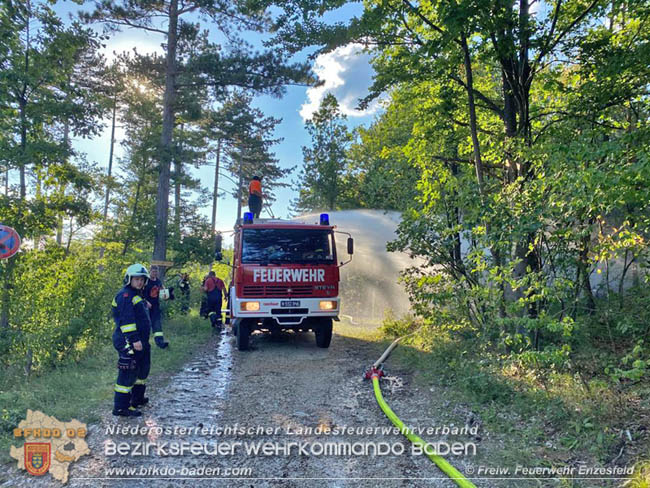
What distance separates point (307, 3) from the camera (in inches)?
262

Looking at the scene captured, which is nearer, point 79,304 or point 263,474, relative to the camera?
point 263,474

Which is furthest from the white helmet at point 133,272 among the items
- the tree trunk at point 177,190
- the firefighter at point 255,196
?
the tree trunk at point 177,190

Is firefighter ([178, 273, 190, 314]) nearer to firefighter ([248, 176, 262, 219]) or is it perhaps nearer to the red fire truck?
firefighter ([248, 176, 262, 219])

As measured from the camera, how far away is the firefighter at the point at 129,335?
472cm

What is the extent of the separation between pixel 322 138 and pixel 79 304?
27294 millimetres

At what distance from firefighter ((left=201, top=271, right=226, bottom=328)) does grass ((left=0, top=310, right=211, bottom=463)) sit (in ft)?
6.00

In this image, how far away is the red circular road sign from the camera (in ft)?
20.4

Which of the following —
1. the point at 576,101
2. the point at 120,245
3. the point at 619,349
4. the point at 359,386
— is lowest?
the point at 359,386

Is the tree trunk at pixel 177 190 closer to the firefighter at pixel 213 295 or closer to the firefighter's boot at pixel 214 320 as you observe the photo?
the firefighter at pixel 213 295

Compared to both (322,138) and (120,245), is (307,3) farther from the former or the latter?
(322,138)

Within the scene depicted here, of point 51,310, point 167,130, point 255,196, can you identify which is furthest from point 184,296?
point 51,310

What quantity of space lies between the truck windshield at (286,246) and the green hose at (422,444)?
3399mm

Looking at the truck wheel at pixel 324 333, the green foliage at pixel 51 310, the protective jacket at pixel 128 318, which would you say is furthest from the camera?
the truck wheel at pixel 324 333

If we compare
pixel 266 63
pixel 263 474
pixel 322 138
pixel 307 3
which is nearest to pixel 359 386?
pixel 263 474
